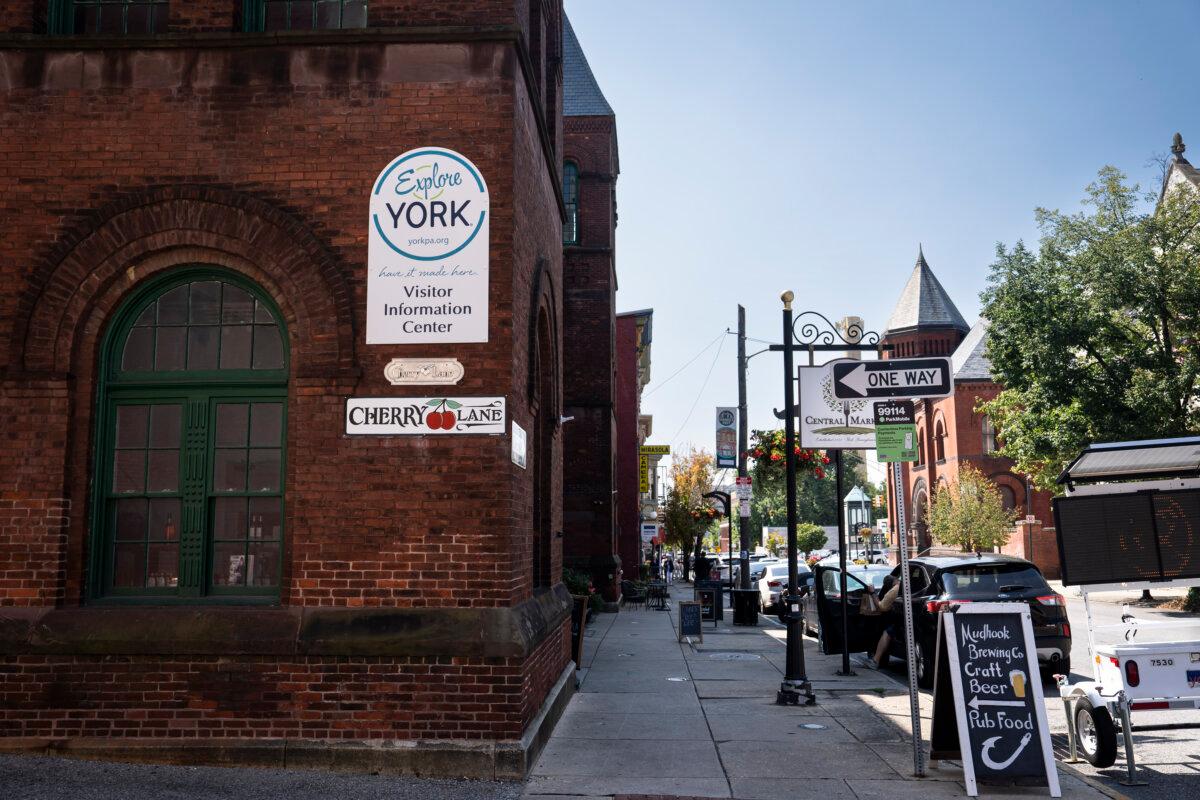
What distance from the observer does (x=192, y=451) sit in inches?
310

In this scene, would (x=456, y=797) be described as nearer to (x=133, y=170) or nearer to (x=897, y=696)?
(x=133, y=170)

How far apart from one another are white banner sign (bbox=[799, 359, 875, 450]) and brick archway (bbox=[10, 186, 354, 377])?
5.92 metres

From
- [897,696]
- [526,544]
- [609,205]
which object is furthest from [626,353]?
[526,544]

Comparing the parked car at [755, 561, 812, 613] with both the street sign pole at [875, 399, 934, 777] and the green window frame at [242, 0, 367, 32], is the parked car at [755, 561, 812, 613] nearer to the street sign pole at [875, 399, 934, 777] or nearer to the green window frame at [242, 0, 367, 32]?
the street sign pole at [875, 399, 934, 777]

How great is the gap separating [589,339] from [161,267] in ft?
56.4

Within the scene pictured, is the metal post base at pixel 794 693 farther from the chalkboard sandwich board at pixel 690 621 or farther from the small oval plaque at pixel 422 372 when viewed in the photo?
the chalkboard sandwich board at pixel 690 621

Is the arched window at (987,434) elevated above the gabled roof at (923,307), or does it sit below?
below

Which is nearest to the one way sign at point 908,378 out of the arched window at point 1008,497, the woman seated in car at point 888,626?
the woman seated in car at point 888,626

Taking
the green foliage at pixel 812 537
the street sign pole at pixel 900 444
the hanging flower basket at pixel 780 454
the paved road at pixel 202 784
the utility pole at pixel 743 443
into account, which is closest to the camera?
the paved road at pixel 202 784

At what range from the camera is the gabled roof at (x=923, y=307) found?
70.2 meters

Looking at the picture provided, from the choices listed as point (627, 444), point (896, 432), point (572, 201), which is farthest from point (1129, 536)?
point (627, 444)

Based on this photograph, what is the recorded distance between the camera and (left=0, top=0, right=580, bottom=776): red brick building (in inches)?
284

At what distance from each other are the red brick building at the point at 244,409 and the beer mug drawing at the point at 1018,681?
12.0 ft

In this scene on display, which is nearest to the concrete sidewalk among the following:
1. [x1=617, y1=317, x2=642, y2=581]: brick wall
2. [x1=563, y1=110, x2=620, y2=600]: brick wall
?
[x1=563, y1=110, x2=620, y2=600]: brick wall
